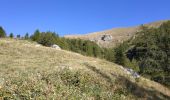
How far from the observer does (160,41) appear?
57.9 m

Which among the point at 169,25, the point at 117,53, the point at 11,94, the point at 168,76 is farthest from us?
the point at 117,53

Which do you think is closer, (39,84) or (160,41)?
(39,84)

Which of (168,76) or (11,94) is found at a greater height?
(11,94)

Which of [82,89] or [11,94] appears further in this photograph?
[82,89]

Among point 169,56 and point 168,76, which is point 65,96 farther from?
point 169,56

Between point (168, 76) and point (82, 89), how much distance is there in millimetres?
31744


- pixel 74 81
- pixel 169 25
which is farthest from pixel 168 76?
pixel 74 81

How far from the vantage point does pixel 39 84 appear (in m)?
12.9

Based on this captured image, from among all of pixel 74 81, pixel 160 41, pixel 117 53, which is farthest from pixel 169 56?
pixel 74 81

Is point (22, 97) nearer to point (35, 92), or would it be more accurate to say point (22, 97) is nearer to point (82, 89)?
point (35, 92)

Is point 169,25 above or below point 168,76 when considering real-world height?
above

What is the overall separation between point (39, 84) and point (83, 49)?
110 m

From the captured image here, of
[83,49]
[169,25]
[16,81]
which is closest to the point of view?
[16,81]

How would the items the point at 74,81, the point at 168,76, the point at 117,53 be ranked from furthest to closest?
the point at 117,53
the point at 168,76
the point at 74,81
